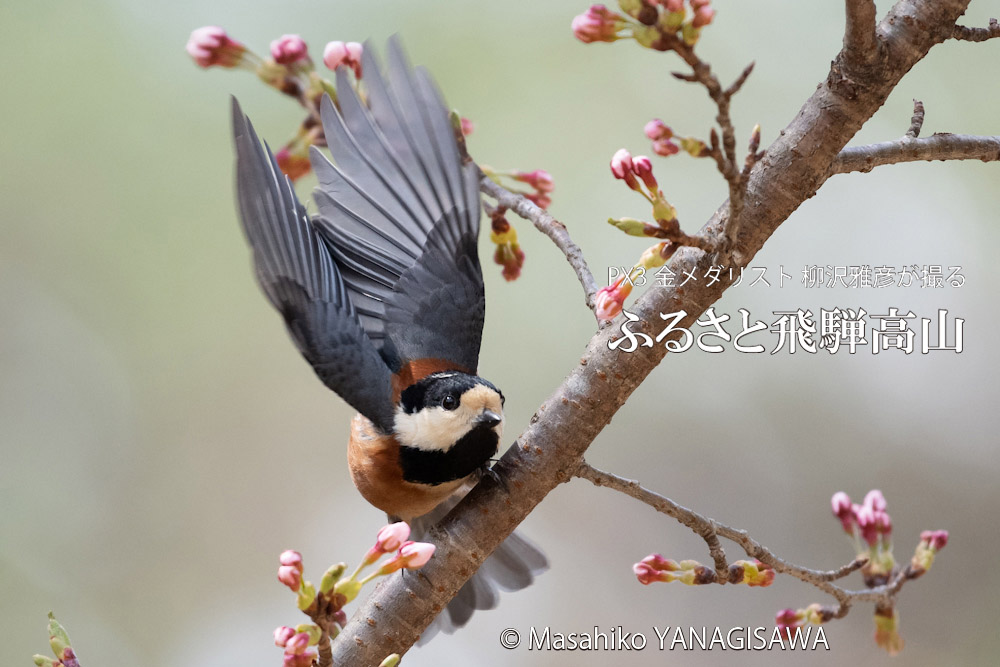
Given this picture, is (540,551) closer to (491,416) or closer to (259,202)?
(491,416)

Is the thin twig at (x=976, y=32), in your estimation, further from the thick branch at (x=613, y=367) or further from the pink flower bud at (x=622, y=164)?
the pink flower bud at (x=622, y=164)

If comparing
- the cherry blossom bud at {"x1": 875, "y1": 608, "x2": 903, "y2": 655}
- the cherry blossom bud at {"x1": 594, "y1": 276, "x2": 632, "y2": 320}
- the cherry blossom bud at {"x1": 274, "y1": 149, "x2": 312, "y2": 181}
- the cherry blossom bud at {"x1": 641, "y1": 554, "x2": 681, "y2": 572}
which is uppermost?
the cherry blossom bud at {"x1": 274, "y1": 149, "x2": 312, "y2": 181}

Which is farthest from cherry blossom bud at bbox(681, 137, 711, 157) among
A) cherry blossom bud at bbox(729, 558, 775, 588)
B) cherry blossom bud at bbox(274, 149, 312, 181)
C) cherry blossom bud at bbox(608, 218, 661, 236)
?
cherry blossom bud at bbox(274, 149, 312, 181)

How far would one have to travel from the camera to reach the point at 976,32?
98cm

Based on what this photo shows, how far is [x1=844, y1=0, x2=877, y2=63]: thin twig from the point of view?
89cm

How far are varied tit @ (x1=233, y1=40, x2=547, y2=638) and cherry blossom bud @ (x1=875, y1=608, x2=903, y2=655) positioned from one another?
50cm

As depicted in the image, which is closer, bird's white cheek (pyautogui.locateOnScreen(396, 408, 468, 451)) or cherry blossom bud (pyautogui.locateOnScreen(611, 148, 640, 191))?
cherry blossom bud (pyautogui.locateOnScreen(611, 148, 640, 191))

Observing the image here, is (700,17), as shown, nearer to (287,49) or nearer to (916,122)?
(916,122)

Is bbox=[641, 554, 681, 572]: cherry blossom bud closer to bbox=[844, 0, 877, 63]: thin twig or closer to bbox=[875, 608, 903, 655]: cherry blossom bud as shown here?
bbox=[875, 608, 903, 655]: cherry blossom bud

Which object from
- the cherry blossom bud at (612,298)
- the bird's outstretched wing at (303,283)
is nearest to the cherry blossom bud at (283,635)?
the bird's outstretched wing at (303,283)

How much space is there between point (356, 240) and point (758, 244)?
1.94ft

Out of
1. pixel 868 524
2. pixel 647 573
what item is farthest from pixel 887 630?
Answer: pixel 647 573

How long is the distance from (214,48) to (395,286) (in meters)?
0.46

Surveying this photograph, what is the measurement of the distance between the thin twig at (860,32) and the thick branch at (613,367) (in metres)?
→ 0.02
